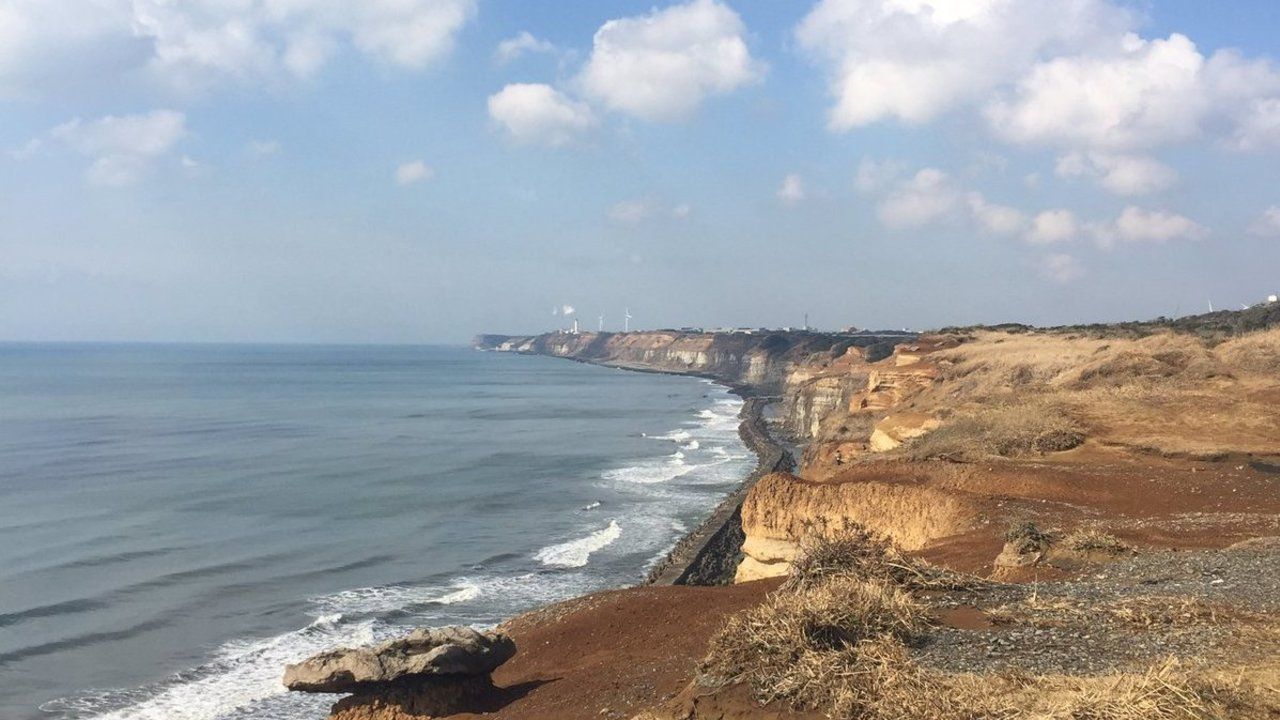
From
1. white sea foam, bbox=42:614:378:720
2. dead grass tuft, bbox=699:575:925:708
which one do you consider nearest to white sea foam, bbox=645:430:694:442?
white sea foam, bbox=42:614:378:720

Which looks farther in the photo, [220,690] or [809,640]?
[220,690]

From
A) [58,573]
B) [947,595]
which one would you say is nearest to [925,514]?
[947,595]

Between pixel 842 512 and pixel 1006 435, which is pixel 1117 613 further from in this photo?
pixel 1006 435

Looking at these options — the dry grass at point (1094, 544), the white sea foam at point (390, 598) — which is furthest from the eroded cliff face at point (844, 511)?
the white sea foam at point (390, 598)

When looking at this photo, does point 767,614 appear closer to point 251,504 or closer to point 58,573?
point 58,573

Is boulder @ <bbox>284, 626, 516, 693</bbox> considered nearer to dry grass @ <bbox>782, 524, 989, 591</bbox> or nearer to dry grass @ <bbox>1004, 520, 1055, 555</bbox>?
dry grass @ <bbox>782, 524, 989, 591</bbox>

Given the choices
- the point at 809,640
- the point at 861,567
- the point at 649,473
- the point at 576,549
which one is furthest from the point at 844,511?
the point at 649,473

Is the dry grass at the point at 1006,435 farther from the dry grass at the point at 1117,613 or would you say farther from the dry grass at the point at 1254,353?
the dry grass at the point at 1117,613

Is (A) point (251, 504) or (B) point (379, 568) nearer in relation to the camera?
(B) point (379, 568)
